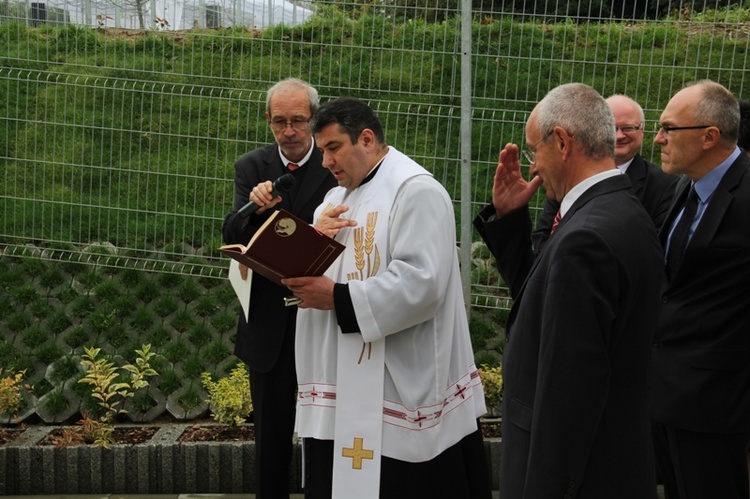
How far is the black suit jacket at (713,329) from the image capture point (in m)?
3.53

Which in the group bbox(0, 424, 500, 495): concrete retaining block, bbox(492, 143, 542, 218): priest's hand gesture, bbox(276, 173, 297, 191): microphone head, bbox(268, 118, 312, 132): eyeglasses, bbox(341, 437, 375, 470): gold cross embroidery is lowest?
bbox(0, 424, 500, 495): concrete retaining block

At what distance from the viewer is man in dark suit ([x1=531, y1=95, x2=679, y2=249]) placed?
170 inches

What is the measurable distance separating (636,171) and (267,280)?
180cm

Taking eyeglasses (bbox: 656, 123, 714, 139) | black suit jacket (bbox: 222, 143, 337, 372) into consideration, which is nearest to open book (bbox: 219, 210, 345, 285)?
black suit jacket (bbox: 222, 143, 337, 372)

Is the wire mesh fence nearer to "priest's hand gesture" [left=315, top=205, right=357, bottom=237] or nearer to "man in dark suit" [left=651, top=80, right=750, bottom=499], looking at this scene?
"man in dark suit" [left=651, top=80, right=750, bottom=499]

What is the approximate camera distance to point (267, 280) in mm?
4402

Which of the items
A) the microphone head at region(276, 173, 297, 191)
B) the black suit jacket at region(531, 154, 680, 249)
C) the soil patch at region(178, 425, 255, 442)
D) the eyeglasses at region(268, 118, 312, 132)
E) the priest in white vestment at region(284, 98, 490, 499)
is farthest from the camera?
the soil patch at region(178, 425, 255, 442)

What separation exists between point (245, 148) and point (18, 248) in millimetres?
1833

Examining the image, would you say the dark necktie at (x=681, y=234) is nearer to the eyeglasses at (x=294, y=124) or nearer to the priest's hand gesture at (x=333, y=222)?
the priest's hand gesture at (x=333, y=222)

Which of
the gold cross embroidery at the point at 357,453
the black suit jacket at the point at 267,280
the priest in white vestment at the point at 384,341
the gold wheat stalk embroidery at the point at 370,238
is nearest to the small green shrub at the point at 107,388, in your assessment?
the black suit jacket at the point at 267,280

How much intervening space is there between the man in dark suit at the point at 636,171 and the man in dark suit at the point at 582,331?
5.41ft

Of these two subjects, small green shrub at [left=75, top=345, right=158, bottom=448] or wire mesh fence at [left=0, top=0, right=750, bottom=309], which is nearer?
small green shrub at [left=75, top=345, right=158, bottom=448]

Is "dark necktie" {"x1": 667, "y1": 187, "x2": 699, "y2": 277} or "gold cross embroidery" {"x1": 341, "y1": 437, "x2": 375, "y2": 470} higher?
"dark necktie" {"x1": 667, "y1": 187, "x2": 699, "y2": 277}

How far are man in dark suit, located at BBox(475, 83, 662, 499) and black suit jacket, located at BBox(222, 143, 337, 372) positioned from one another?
1756 mm
